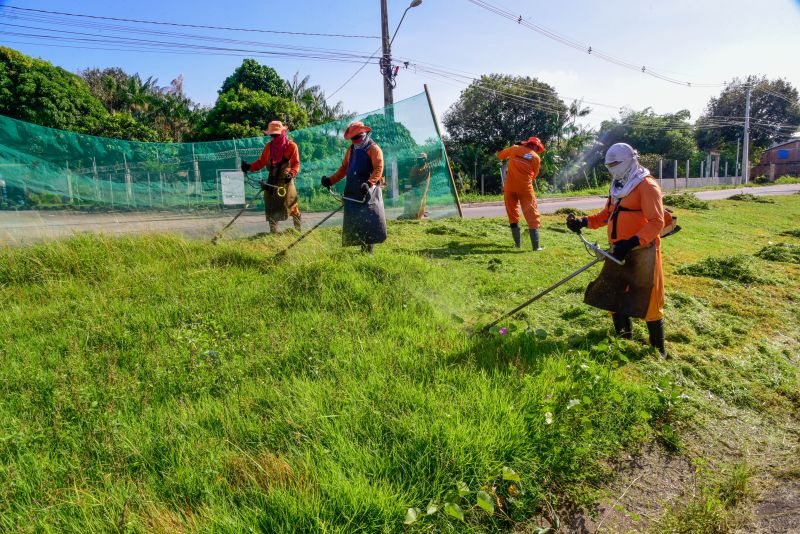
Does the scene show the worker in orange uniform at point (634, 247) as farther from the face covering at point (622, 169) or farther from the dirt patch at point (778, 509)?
the dirt patch at point (778, 509)

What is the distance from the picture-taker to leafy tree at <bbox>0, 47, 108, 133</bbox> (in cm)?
2038

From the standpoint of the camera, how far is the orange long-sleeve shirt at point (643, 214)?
3328 mm

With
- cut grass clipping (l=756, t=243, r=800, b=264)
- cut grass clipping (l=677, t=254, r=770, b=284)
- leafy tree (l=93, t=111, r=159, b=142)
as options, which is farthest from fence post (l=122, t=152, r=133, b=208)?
leafy tree (l=93, t=111, r=159, b=142)

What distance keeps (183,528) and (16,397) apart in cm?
172

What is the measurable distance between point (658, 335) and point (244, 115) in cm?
2023

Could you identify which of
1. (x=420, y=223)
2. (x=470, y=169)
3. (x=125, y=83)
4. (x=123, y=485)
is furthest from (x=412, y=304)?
(x=125, y=83)

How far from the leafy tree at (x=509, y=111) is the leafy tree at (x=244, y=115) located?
14.9 m

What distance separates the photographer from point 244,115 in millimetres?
20484

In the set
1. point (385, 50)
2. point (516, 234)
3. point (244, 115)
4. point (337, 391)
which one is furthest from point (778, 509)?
point (244, 115)

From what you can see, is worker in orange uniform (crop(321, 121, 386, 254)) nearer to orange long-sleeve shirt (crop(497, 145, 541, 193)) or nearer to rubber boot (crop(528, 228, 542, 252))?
orange long-sleeve shirt (crop(497, 145, 541, 193))

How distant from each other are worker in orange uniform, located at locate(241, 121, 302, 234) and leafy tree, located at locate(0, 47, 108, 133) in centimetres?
1919

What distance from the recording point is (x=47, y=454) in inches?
86.5

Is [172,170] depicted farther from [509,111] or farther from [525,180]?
[509,111]

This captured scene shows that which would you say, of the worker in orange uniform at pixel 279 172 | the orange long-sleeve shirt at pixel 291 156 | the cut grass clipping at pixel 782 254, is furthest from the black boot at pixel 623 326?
the orange long-sleeve shirt at pixel 291 156
